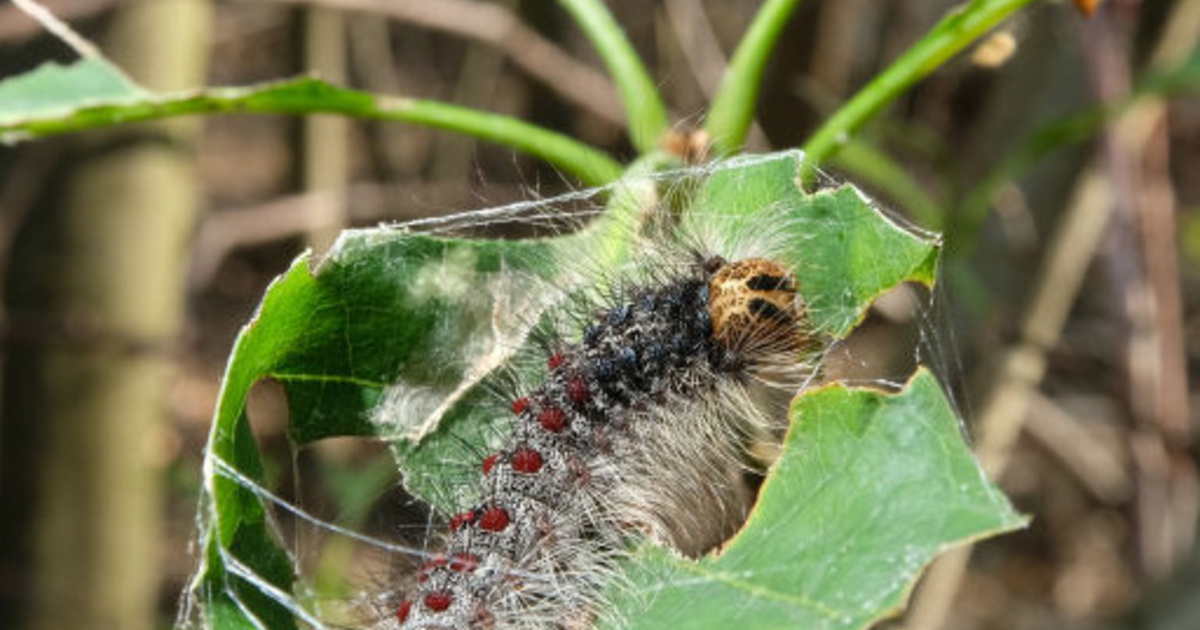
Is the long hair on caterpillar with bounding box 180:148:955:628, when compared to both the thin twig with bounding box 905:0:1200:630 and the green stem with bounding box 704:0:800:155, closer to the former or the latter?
the green stem with bounding box 704:0:800:155

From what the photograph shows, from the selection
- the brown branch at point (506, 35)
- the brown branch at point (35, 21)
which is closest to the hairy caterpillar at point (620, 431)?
the brown branch at point (506, 35)

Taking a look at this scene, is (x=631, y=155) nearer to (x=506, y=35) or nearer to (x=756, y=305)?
(x=756, y=305)

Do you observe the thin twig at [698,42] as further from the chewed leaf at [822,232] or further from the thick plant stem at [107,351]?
the chewed leaf at [822,232]

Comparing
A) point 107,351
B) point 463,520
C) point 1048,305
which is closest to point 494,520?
point 463,520

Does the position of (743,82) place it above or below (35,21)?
below

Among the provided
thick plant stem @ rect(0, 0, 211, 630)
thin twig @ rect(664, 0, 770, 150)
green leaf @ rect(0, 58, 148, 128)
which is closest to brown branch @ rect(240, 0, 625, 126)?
thin twig @ rect(664, 0, 770, 150)

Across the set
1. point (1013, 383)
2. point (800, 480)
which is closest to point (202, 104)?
point (800, 480)
